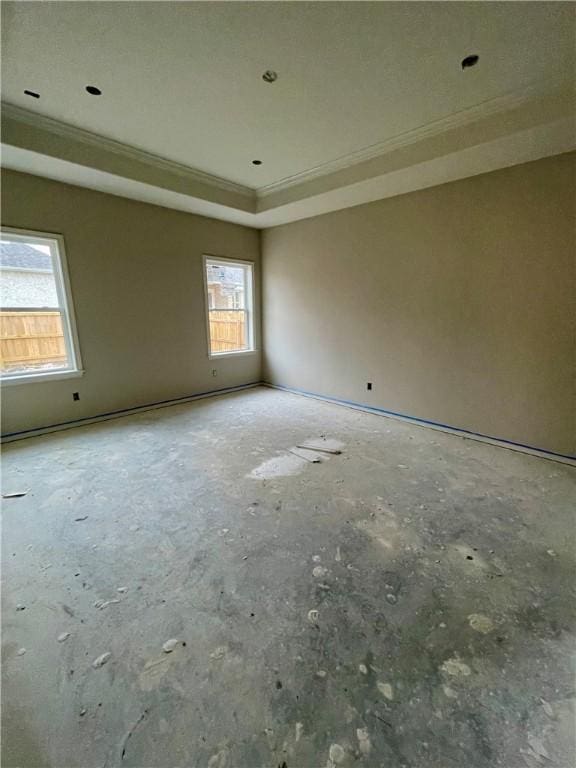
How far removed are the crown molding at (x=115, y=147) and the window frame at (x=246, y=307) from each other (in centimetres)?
105

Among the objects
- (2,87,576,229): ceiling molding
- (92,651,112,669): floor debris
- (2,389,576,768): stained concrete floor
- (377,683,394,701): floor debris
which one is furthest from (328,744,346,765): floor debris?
(2,87,576,229): ceiling molding

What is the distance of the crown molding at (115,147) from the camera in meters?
2.76

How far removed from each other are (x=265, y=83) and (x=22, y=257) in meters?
3.02

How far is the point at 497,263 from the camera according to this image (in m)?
3.29

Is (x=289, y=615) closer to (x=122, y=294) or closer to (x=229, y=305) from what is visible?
(x=122, y=294)

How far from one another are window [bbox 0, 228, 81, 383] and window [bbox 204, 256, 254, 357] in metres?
1.92

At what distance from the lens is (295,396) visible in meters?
5.36

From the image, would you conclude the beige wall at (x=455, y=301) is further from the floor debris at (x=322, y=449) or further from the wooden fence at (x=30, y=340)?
the wooden fence at (x=30, y=340)

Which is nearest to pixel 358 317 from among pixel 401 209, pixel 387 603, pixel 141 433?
pixel 401 209

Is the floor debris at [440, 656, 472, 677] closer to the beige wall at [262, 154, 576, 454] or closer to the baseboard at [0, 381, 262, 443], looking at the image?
the beige wall at [262, 154, 576, 454]

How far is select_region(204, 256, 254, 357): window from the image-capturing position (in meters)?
5.24

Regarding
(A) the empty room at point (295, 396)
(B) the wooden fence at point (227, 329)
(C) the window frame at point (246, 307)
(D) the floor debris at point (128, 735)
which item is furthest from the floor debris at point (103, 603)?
(B) the wooden fence at point (227, 329)

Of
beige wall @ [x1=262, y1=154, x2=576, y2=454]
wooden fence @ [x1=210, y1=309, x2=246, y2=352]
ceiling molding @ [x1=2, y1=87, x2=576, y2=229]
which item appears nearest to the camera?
ceiling molding @ [x1=2, y1=87, x2=576, y2=229]

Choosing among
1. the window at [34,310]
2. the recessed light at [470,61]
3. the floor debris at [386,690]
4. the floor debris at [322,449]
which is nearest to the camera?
the floor debris at [386,690]
